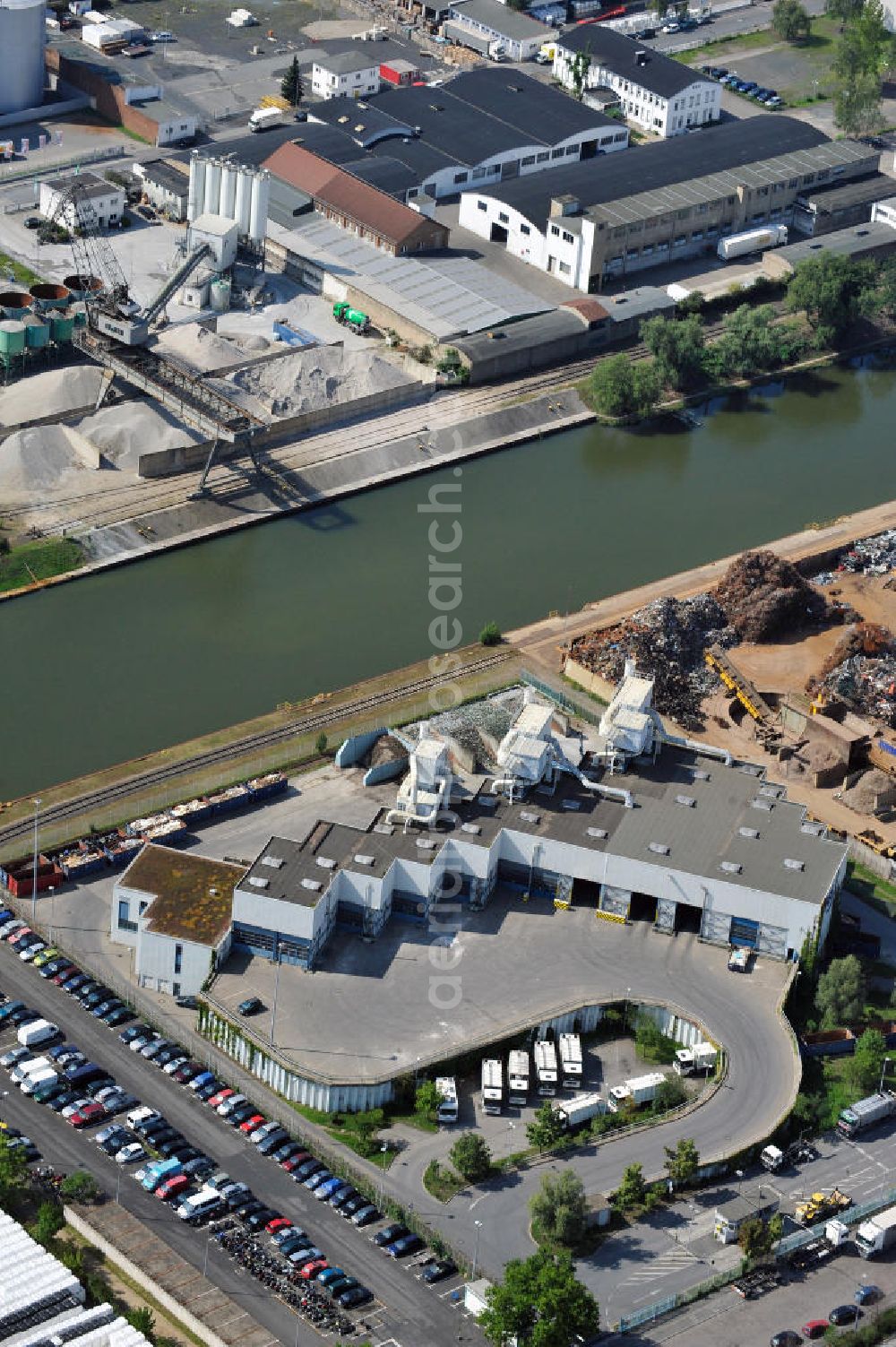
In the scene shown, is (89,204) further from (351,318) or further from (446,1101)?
(446,1101)

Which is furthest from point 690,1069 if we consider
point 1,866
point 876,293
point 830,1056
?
point 876,293

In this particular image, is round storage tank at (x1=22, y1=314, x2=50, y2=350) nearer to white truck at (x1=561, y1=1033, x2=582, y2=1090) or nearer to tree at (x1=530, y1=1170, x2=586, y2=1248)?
white truck at (x1=561, y1=1033, x2=582, y2=1090)

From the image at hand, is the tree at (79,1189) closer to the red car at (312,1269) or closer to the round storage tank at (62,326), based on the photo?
the red car at (312,1269)

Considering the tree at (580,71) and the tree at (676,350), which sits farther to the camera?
the tree at (580,71)

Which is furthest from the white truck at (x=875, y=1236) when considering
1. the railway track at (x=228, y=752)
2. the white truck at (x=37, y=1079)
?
the railway track at (x=228, y=752)

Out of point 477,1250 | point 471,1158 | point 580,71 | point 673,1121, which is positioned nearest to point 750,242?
point 580,71

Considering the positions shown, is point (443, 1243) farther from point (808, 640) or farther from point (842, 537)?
point (842, 537)
